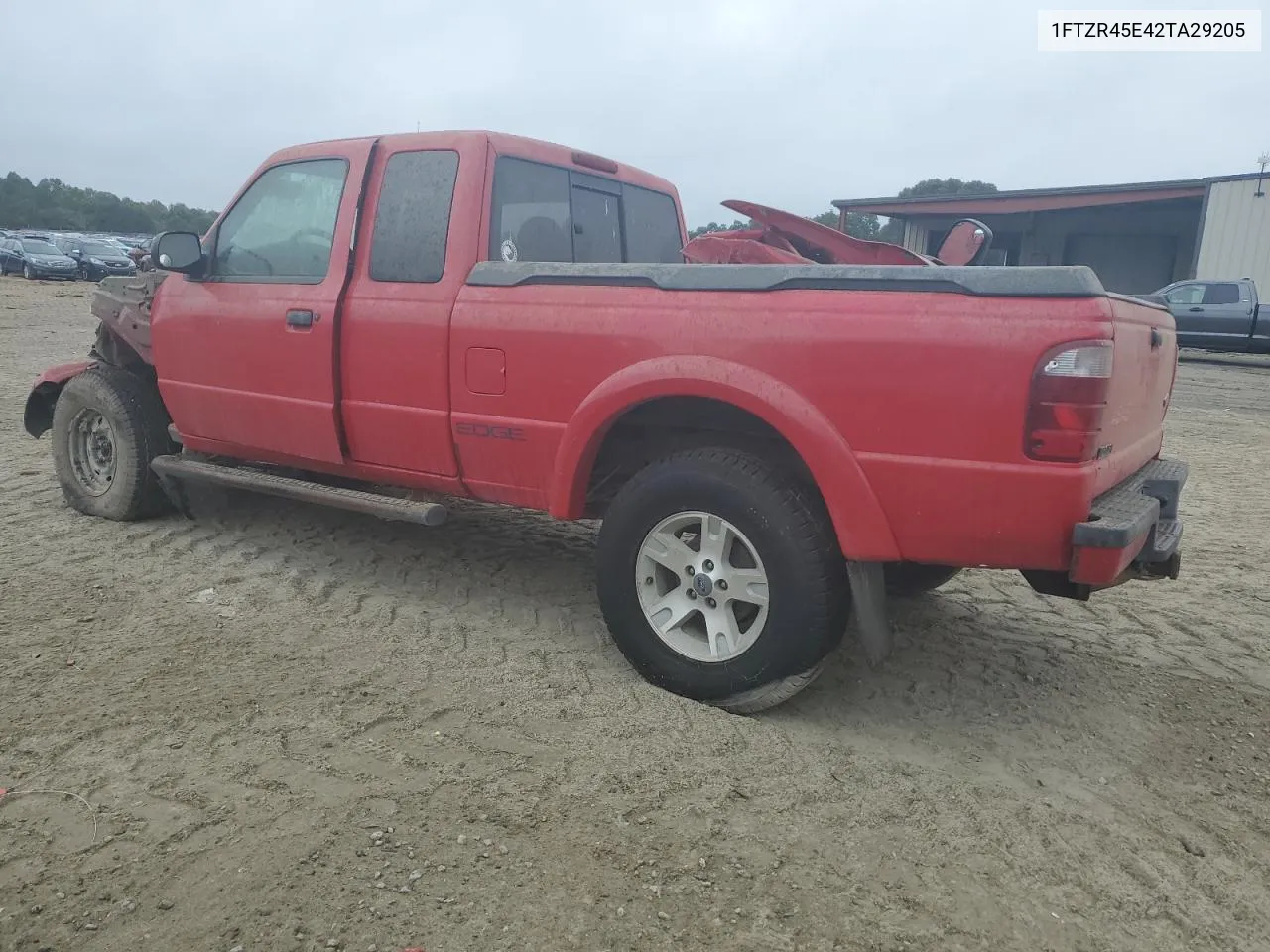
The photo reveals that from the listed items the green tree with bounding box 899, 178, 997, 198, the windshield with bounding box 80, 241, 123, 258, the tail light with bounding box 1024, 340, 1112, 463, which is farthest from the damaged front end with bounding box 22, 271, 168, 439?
the green tree with bounding box 899, 178, 997, 198

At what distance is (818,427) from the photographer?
2.93 meters

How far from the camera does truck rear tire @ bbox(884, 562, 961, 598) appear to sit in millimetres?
3802

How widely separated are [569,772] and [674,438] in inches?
52.5

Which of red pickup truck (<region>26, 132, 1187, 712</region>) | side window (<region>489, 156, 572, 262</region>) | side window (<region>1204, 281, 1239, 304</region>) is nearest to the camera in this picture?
red pickup truck (<region>26, 132, 1187, 712</region>)

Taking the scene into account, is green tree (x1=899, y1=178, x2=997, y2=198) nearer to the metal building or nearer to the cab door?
the metal building

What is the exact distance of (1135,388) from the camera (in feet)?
10.0

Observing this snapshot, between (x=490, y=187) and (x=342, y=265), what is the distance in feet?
2.59

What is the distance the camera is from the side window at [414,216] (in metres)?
3.88

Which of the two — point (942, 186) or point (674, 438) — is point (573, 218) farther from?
point (942, 186)

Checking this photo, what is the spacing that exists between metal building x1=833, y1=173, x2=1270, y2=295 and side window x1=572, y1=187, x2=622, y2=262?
18.5 m

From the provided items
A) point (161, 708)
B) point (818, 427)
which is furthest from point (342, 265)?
point (818, 427)

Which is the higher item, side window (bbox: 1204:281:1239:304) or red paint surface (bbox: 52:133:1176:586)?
side window (bbox: 1204:281:1239:304)

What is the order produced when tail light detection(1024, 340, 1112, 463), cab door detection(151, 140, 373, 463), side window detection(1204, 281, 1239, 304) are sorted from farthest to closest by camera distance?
side window detection(1204, 281, 1239, 304) < cab door detection(151, 140, 373, 463) < tail light detection(1024, 340, 1112, 463)

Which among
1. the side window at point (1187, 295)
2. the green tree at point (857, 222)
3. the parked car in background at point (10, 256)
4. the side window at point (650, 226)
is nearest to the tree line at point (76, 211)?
the parked car in background at point (10, 256)
